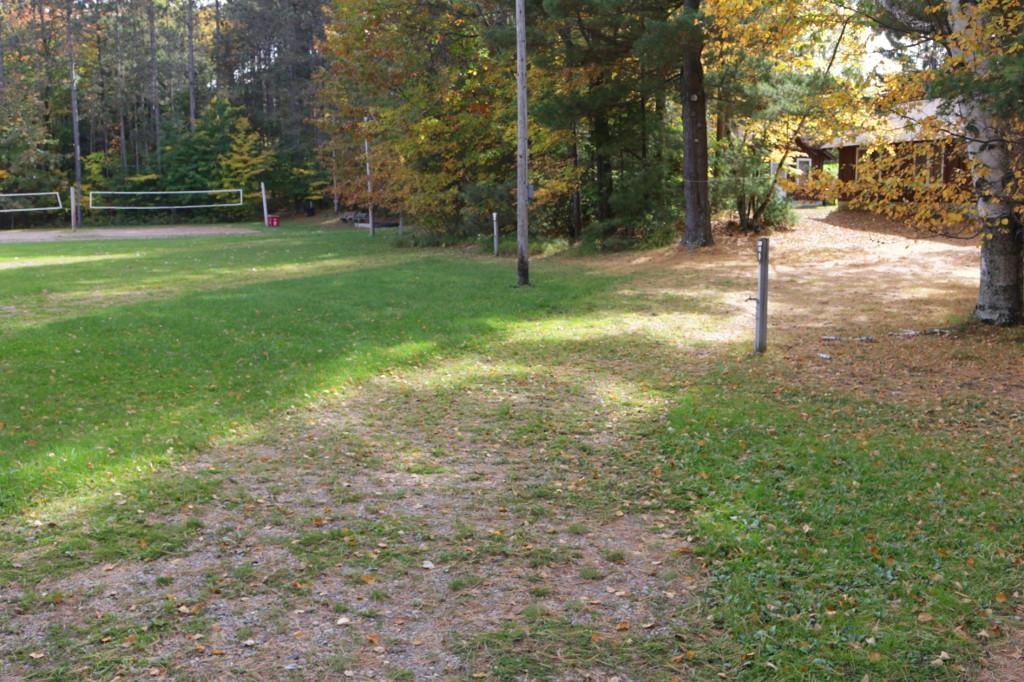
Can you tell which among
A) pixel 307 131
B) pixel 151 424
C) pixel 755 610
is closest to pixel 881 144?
pixel 755 610

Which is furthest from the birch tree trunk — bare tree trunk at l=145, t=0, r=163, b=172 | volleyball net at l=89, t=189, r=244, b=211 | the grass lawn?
bare tree trunk at l=145, t=0, r=163, b=172

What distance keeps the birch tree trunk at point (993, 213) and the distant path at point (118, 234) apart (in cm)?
2846

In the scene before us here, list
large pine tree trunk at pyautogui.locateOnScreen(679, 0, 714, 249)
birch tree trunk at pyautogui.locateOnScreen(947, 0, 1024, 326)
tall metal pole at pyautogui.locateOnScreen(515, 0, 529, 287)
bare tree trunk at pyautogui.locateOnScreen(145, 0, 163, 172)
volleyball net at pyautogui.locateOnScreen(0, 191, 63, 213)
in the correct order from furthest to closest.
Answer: bare tree trunk at pyautogui.locateOnScreen(145, 0, 163, 172) → volleyball net at pyautogui.locateOnScreen(0, 191, 63, 213) → large pine tree trunk at pyautogui.locateOnScreen(679, 0, 714, 249) → tall metal pole at pyautogui.locateOnScreen(515, 0, 529, 287) → birch tree trunk at pyautogui.locateOnScreen(947, 0, 1024, 326)

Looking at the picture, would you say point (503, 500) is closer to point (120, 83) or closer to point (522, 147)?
point (522, 147)

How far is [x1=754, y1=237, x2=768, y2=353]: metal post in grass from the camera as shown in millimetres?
9727

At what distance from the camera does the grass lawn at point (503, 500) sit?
12.7 feet

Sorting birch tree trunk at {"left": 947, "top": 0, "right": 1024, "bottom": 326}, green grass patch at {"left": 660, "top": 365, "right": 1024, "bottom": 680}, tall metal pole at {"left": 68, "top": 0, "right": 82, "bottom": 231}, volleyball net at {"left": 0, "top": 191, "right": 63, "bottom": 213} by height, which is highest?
tall metal pole at {"left": 68, "top": 0, "right": 82, "bottom": 231}

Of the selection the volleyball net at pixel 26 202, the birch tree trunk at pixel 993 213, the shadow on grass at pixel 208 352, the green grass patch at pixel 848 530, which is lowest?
the green grass patch at pixel 848 530

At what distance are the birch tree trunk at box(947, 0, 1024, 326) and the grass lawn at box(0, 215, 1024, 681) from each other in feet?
1.64

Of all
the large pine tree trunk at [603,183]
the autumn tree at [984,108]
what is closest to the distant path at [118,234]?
the large pine tree trunk at [603,183]

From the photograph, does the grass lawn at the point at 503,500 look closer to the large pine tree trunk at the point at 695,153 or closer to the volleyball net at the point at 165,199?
the large pine tree trunk at the point at 695,153

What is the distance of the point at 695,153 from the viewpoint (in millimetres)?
20844

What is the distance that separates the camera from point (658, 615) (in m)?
4.14

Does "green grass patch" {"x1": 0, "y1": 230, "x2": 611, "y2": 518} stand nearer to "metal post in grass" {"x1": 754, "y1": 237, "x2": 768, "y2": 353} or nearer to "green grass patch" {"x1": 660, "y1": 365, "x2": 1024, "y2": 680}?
"metal post in grass" {"x1": 754, "y1": 237, "x2": 768, "y2": 353}
